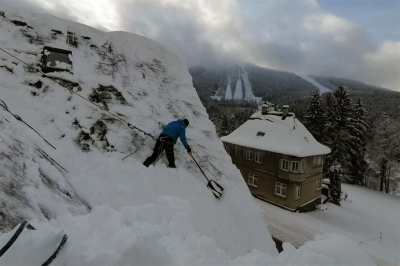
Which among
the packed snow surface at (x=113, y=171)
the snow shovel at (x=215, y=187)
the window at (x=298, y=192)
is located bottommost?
the window at (x=298, y=192)

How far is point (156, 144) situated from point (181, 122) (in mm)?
987

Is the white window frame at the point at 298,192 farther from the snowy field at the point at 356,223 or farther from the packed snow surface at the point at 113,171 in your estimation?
the packed snow surface at the point at 113,171

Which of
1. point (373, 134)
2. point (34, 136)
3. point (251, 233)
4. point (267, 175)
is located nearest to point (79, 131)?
point (34, 136)

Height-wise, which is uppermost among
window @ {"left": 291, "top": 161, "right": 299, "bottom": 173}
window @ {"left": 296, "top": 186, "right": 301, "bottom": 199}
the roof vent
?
the roof vent

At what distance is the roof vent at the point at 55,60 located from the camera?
22.7 feet

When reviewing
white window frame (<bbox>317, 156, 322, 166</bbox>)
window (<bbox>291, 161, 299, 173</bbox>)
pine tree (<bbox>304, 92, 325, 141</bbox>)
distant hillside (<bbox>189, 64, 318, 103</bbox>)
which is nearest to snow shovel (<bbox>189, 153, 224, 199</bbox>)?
window (<bbox>291, 161, 299, 173</bbox>)

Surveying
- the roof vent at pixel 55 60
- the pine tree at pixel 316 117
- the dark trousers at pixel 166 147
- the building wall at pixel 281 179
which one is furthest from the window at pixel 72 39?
the pine tree at pixel 316 117

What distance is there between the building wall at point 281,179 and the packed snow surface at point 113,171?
14806 millimetres

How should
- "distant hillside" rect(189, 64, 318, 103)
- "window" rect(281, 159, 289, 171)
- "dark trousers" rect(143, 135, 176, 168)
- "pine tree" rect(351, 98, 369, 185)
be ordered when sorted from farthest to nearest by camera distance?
"distant hillside" rect(189, 64, 318, 103) → "pine tree" rect(351, 98, 369, 185) → "window" rect(281, 159, 289, 171) → "dark trousers" rect(143, 135, 176, 168)

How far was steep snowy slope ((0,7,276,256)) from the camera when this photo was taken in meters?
3.91

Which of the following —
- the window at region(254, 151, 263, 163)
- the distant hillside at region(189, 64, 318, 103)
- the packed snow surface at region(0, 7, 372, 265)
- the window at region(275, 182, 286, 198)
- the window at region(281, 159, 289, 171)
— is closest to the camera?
the packed snow surface at region(0, 7, 372, 265)

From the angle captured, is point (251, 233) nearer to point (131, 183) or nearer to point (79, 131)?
point (131, 183)

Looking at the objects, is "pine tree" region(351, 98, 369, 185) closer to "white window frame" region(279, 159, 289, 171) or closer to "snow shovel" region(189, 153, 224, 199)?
"white window frame" region(279, 159, 289, 171)

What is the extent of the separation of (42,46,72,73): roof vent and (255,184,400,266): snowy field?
492 inches
